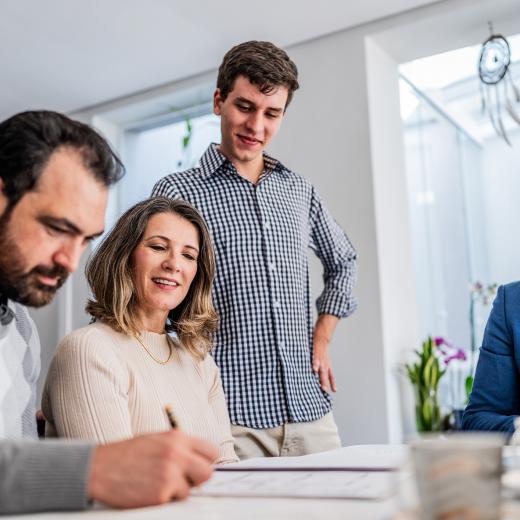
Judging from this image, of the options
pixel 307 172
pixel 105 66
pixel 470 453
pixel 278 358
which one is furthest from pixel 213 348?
pixel 105 66

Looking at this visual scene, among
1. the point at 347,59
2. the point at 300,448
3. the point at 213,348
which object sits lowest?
the point at 300,448

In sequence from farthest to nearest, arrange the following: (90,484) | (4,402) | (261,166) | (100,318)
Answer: (261,166) → (100,318) → (4,402) → (90,484)

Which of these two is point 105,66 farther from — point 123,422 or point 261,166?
point 123,422

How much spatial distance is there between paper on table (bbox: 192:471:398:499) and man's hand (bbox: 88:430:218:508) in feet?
0.22

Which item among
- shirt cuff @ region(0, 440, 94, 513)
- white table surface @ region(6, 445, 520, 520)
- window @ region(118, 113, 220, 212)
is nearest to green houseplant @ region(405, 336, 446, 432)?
window @ region(118, 113, 220, 212)

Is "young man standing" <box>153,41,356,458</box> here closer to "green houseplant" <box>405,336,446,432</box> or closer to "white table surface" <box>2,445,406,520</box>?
"white table surface" <box>2,445,406,520</box>

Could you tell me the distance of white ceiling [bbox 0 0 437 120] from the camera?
3.25 meters

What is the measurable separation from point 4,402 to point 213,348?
32.0 inches

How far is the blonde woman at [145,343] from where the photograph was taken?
1243 millimetres

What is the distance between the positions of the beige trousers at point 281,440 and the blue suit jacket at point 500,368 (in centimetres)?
45

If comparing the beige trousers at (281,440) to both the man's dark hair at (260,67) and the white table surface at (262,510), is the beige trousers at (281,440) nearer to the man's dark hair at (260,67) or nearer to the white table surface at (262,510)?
the man's dark hair at (260,67)

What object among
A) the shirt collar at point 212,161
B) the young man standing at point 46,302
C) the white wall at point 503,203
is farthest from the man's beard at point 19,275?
the white wall at point 503,203

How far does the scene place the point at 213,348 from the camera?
74.0 inches

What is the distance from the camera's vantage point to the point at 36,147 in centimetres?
97
